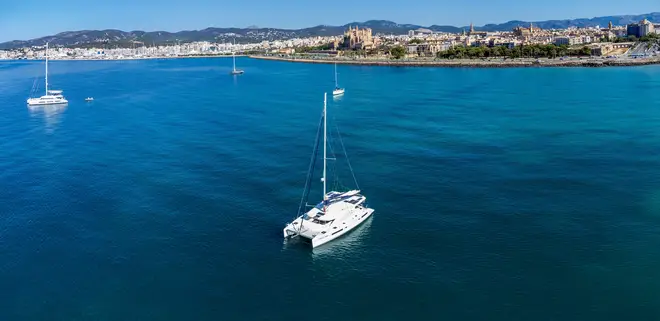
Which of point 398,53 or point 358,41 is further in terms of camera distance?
point 358,41

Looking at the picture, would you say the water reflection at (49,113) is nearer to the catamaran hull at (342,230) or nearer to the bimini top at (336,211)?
the bimini top at (336,211)

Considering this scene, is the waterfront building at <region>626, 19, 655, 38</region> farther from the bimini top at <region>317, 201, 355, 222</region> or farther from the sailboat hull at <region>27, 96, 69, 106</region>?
the bimini top at <region>317, 201, 355, 222</region>

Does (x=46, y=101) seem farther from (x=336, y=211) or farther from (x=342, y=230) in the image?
(x=342, y=230)

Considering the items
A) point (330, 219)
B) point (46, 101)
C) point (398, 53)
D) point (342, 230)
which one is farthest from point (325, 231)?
point (398, 53)

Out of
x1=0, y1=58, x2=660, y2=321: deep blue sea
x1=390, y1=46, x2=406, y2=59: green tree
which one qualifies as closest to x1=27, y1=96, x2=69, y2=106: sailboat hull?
x1=0, y1=58, x2=660, y2=321: deep blue sea

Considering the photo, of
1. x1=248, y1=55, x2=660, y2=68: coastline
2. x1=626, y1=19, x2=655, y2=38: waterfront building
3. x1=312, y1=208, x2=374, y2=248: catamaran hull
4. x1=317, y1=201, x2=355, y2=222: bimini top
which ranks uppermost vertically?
x1=626, y1=19, x2=655, y2=38: waterfront building

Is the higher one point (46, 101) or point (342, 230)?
point (46, 101)

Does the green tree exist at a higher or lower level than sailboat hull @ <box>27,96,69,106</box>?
higher
